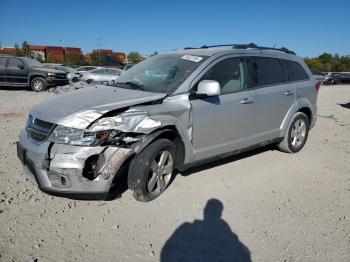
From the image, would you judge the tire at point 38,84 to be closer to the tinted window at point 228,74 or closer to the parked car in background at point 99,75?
the parked car in background at point 99,75

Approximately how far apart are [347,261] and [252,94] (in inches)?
102

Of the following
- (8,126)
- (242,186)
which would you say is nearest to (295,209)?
(242,186)

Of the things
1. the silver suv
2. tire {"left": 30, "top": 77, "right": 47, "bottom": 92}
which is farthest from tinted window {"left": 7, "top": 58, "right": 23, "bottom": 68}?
the silver suv

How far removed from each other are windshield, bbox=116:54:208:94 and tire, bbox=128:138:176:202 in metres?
0.73

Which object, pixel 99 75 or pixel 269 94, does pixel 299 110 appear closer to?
pixel 269 94

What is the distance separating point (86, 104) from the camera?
3574 mm

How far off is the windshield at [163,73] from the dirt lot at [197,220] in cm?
131

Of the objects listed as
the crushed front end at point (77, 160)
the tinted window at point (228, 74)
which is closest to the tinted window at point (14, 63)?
the tinted window at point (228, 74)

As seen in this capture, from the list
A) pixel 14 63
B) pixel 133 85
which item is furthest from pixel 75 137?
pixel 14 63

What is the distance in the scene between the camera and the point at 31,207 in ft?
11.9

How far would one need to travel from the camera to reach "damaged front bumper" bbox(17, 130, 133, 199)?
3.27 metres

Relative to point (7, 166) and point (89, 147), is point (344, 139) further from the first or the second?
point (7, 166)

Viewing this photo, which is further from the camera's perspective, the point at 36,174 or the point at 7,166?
the point at 7,166

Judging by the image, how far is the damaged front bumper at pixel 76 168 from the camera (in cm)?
327
